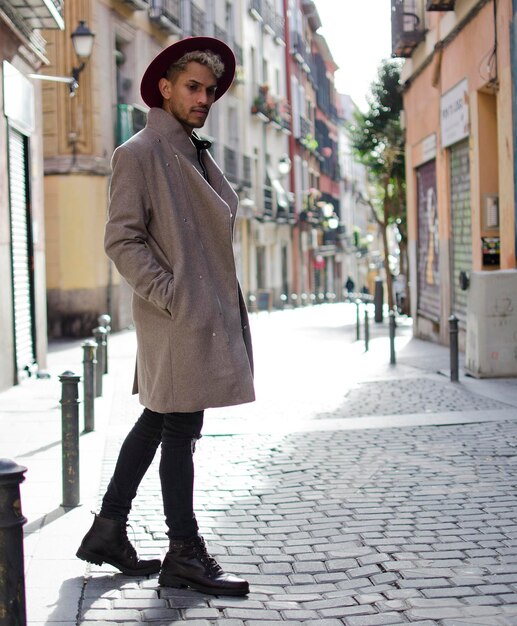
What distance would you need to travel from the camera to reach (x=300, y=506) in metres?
5.77

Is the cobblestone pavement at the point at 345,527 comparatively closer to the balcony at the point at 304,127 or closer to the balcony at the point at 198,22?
the balcony at the point at 198,22

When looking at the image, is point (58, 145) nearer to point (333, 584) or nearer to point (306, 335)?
point (306, 335)

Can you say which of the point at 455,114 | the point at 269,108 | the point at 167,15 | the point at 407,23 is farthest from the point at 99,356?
the point at 269,108

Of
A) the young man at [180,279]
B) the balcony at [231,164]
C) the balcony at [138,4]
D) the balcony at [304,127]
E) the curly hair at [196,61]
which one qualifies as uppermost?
the balcony at [304,127]

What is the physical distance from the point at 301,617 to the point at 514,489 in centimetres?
244

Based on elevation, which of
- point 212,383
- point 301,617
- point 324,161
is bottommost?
point 301,617

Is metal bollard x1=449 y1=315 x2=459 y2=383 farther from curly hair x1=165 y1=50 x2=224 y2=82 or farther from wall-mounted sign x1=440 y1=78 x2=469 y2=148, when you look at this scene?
curly hair x1=165 y1=50 x2=224 y2=82

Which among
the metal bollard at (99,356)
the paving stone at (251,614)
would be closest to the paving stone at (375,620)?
the paving stone at (251,614)

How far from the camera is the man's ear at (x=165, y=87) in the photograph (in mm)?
4305

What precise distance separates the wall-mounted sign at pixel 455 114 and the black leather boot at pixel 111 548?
38.0ft

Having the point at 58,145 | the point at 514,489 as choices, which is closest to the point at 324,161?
the point at 58,145

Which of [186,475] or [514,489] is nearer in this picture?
[186,475]

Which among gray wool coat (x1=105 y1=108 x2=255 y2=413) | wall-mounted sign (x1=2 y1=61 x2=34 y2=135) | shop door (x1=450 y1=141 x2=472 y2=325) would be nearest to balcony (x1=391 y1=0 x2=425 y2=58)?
shop door (x1=450 y1=141 x2=472 y2=325)

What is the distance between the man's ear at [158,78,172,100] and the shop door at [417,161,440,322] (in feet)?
46.6
